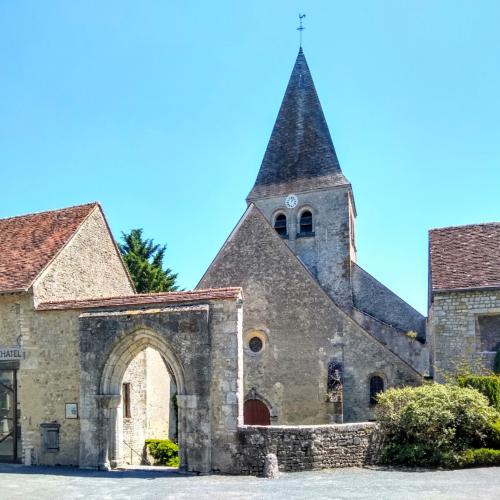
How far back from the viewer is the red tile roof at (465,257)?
15266 millimetres

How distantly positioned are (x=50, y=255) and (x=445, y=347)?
10.9 metres

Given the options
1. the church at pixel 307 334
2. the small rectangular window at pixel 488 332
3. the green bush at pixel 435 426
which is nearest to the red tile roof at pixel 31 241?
the church at pixel 307 334

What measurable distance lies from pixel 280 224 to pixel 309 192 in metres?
1.99

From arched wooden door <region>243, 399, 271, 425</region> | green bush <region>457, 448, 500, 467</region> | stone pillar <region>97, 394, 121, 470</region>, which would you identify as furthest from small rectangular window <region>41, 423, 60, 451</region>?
green bush <region>457, 448, 500, 467</region>

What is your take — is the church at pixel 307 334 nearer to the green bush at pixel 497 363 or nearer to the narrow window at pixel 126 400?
the green bush at pixel 497 363

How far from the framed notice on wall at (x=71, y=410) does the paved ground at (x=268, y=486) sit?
1.62 m

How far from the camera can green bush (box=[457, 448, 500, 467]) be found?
1141cm

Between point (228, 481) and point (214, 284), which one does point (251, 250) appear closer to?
point (214, 284)

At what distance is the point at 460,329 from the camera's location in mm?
15125

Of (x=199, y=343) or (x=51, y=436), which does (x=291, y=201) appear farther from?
(x=51, y=436)

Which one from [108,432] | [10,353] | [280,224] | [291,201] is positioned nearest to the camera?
[108,432]

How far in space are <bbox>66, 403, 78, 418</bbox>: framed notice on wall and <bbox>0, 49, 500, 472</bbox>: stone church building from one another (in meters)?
0.02

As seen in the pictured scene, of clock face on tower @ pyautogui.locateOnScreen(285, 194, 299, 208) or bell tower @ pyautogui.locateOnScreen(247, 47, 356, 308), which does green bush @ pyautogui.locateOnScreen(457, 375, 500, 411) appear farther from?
clock face on tower @ pyautogui.locateOnScreen(285, 194, 299, 208)

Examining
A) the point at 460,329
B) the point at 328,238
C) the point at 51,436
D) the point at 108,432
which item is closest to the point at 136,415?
the point at 51,436
